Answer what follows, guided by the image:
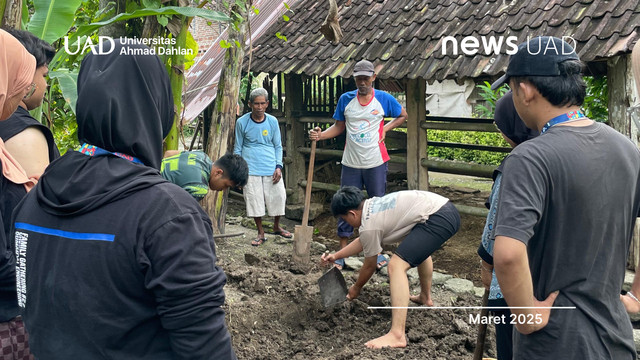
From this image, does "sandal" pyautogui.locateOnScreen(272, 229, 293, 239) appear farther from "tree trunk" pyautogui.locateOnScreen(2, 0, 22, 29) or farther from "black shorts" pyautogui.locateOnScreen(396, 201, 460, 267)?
"tree trunk" pyautogui.locateOnScreen(2, 0, 22, 29)

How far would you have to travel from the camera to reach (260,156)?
7.25 metres

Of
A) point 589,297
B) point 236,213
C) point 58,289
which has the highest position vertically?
point 58,289

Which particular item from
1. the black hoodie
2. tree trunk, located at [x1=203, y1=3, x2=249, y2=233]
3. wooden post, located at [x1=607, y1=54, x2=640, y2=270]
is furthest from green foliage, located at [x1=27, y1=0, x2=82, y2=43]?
wooden post, located at [x1=607, y1=54, x2=640, y2=270]

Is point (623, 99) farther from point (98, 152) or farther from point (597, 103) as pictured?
point (98, 152)

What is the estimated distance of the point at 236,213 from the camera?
9.55 metres

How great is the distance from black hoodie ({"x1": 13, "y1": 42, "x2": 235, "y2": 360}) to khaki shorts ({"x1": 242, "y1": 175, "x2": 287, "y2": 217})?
5.71 metres

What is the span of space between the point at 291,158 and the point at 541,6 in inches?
174

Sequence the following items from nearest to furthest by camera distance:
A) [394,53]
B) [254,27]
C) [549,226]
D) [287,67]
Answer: [549,226], [394,53], [287,67], [254,27]

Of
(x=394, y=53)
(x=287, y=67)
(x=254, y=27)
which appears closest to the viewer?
(x=394, y=53)

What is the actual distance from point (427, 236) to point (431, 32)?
3.34 m

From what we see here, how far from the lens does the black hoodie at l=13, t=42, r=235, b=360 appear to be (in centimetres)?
146

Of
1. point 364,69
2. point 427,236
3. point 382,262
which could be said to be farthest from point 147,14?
point 382,262

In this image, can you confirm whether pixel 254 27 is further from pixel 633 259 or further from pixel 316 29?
pixel 633 259

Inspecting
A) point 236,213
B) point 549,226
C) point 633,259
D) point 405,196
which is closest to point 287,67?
point 236,213
